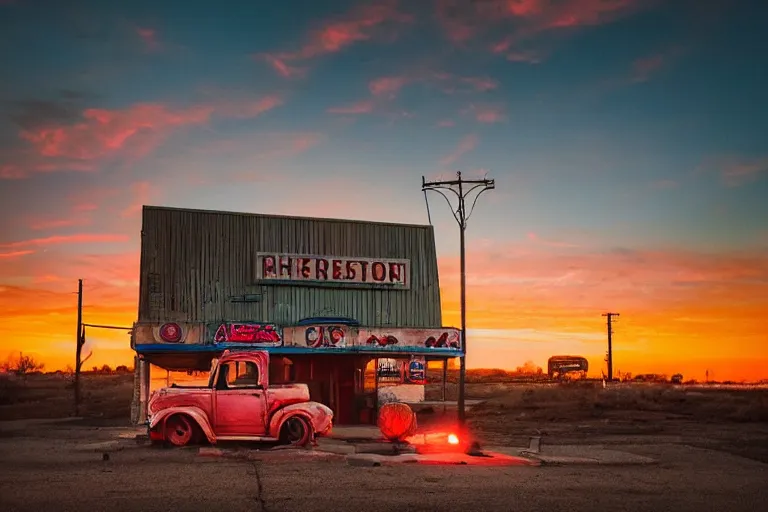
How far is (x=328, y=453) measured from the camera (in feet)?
67.0

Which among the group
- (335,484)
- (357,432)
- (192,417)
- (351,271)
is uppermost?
(351,271)

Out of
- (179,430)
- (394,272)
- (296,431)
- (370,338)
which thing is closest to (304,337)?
(370,338)

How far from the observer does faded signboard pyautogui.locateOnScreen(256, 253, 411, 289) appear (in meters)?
34.6

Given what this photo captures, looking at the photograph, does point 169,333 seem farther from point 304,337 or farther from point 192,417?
point 192,417

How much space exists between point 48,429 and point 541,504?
24.2 metres

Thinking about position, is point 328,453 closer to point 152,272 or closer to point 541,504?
point 541,504

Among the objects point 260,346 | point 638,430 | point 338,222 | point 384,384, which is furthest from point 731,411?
point 260,346

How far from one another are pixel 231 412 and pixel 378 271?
15.2m

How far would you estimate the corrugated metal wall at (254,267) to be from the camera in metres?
33.4

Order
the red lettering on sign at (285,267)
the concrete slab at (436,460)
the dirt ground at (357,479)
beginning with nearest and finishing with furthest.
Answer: the dirt ground at (357,479), the concrete slab at (436,460), the red lettering on sign at (285,267)

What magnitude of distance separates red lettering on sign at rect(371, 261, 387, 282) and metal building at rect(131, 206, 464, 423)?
0.15 feet

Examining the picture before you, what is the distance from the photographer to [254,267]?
3469cm

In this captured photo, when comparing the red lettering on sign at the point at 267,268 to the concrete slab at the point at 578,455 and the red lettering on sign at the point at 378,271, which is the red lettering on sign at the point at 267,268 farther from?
the concrete slab at the point at 578,455

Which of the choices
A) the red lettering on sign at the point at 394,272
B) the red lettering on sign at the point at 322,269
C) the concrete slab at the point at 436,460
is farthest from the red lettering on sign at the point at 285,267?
the concrete slab at the point at 436,460
